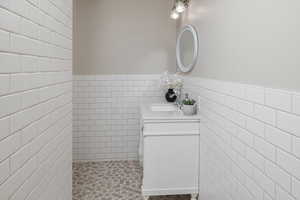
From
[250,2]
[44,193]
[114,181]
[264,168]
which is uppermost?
[250,2]

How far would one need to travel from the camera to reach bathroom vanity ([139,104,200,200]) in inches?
84.2

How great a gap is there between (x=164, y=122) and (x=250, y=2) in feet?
4.05

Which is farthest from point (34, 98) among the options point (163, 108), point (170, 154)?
point (163, 108)

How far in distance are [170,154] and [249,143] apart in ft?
3.24

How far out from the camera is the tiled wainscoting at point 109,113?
331 cm

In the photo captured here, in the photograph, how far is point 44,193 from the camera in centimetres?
129

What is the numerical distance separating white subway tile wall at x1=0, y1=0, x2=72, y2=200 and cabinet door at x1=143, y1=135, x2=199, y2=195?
78cm

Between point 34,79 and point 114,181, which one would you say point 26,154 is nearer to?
point 34,79

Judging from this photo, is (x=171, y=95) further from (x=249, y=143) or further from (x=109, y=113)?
(x=249, y=143)

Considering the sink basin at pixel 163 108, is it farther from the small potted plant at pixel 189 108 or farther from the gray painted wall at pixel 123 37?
Answer: the gray painted wall at pixel 123 37

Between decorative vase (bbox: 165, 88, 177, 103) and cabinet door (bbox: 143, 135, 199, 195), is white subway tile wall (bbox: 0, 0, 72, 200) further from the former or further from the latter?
decorative vase (bbox: 165, 88, 177, 103)

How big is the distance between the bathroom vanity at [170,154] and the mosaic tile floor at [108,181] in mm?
317

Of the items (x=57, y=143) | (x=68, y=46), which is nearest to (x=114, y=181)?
(x=57, y=143)

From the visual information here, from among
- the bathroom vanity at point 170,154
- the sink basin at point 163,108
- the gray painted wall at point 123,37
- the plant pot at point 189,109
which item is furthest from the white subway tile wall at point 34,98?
the gray painted wall at point 123,37
